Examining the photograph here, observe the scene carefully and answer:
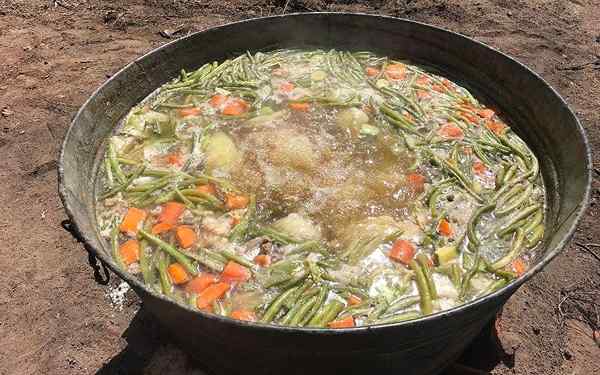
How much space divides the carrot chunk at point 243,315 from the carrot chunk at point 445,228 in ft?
4.73

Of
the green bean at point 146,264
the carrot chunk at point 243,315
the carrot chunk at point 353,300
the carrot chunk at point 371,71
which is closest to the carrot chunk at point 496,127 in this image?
the carrot chunk at point 371,71

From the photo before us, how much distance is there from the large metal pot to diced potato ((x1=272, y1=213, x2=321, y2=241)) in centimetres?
82

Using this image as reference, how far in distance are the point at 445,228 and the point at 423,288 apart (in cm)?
57

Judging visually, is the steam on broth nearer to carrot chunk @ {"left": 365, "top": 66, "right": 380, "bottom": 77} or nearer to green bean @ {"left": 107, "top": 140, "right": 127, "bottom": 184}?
green bean @ {"left": 107, "top": 140, "right": 127, "bottom": 184}

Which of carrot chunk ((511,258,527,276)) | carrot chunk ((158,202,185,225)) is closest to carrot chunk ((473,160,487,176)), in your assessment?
carrot chunk ((511,258,527,276))

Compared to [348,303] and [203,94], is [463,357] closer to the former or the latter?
[348,303]

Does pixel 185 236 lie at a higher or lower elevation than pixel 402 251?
lower

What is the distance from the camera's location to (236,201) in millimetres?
3479

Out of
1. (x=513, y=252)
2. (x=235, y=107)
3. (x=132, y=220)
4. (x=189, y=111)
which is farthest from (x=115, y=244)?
(x=513, y=252)

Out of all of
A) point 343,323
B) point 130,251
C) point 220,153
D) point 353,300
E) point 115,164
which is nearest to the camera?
point 343,323

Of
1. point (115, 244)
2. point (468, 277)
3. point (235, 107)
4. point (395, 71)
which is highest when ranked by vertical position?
point (395, 71)

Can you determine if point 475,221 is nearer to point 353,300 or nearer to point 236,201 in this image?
point 353,300

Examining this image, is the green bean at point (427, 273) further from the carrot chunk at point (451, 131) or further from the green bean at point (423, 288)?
the carrot chunk at point (451, 131)

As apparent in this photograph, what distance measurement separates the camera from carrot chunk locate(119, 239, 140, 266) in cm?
321
